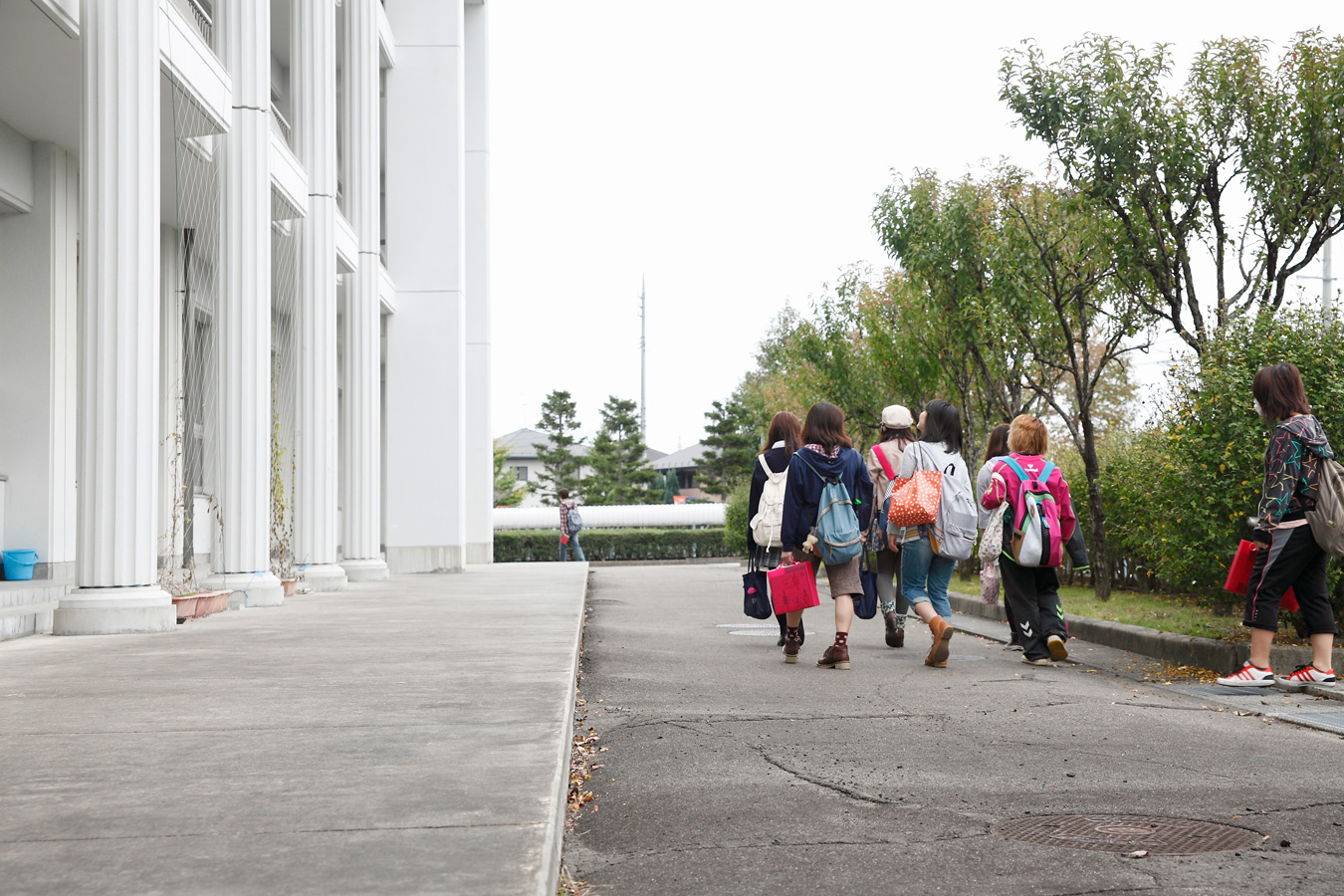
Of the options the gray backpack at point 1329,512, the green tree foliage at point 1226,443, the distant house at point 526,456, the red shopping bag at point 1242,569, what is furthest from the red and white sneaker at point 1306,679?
the distant house at point 526,456

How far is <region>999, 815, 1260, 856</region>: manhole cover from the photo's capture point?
3.57m

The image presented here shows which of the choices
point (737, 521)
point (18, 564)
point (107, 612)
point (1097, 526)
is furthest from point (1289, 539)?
point (737, 521)

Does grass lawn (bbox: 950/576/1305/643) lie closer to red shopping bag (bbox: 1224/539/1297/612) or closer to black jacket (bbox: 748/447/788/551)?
red shopping bag (bbox: 1224/539/1297/612)

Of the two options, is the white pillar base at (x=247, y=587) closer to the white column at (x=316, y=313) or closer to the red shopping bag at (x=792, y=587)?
the white column at (x=316, y=313)

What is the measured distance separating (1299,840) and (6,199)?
12.8m

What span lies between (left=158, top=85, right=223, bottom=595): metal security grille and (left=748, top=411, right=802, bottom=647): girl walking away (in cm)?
482

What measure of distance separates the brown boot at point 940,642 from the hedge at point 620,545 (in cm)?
3043

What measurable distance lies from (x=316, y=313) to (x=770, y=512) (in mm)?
7215

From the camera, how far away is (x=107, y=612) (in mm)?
7969

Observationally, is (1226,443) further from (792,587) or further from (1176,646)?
(792,587)

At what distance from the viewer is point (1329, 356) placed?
8.11 metres

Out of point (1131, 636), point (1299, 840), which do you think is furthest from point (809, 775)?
point (1131, 636)

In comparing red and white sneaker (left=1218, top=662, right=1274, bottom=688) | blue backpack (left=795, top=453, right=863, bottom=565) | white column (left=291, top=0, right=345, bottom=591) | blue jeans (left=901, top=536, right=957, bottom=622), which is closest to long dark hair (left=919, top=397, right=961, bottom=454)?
blue jeans (left=901, top=536, right=957, bottom=622)

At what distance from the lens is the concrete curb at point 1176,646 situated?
734 centimetres
